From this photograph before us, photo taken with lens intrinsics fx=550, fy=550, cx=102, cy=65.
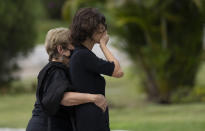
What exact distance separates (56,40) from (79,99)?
0.50m

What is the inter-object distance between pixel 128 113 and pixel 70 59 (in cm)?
752

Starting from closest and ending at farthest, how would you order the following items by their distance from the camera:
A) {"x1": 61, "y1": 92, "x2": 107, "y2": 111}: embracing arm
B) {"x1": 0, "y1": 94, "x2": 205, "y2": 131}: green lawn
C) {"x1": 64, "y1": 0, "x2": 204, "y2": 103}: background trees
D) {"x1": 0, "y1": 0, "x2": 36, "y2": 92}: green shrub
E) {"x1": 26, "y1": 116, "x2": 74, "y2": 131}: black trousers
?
{"x1": 61, "y1": 92, "x2": 107, "y2": 111}: embracing arm
{"x1": 26, "y1": 116, "x2": 74, "y2": 131}: black trousers
{"x1": 0, "y1": 94, "x2": 205, "y2": 131}: green lawn
{"x1": 64, "y1": 0, "x2": 204, "y2": 103}: background trees
{"x1": 0, "y1": 0, "x2": 36, "y2": 92}: green shrub

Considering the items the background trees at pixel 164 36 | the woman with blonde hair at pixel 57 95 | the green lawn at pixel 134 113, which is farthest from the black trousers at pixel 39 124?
the background trees at pixel 164 36

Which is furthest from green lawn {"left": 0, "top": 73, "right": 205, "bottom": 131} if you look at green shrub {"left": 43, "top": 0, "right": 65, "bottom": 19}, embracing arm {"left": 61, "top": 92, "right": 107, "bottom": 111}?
green shrub {"left": 43, "top": 0, "right": 65, "bottom": 19}

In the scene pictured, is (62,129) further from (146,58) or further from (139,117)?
(146,58)

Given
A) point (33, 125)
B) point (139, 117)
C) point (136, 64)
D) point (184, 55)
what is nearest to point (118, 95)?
point (136, 64)

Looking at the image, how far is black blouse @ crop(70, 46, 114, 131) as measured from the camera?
385cm

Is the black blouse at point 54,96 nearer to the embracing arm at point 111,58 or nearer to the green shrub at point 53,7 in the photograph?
the embracing arm at point 111,58

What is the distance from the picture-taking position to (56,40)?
4.05 meters

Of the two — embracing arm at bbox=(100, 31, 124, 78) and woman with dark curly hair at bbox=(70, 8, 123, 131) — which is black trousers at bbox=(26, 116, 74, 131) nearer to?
woman with dark curly hair at bbox=(70, 8, 123, 131)

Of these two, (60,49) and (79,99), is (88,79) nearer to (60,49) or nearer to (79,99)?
(79,99)

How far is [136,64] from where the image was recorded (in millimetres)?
12953

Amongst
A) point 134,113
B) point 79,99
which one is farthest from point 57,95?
point 134,113

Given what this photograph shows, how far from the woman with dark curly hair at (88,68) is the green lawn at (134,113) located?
500cm
